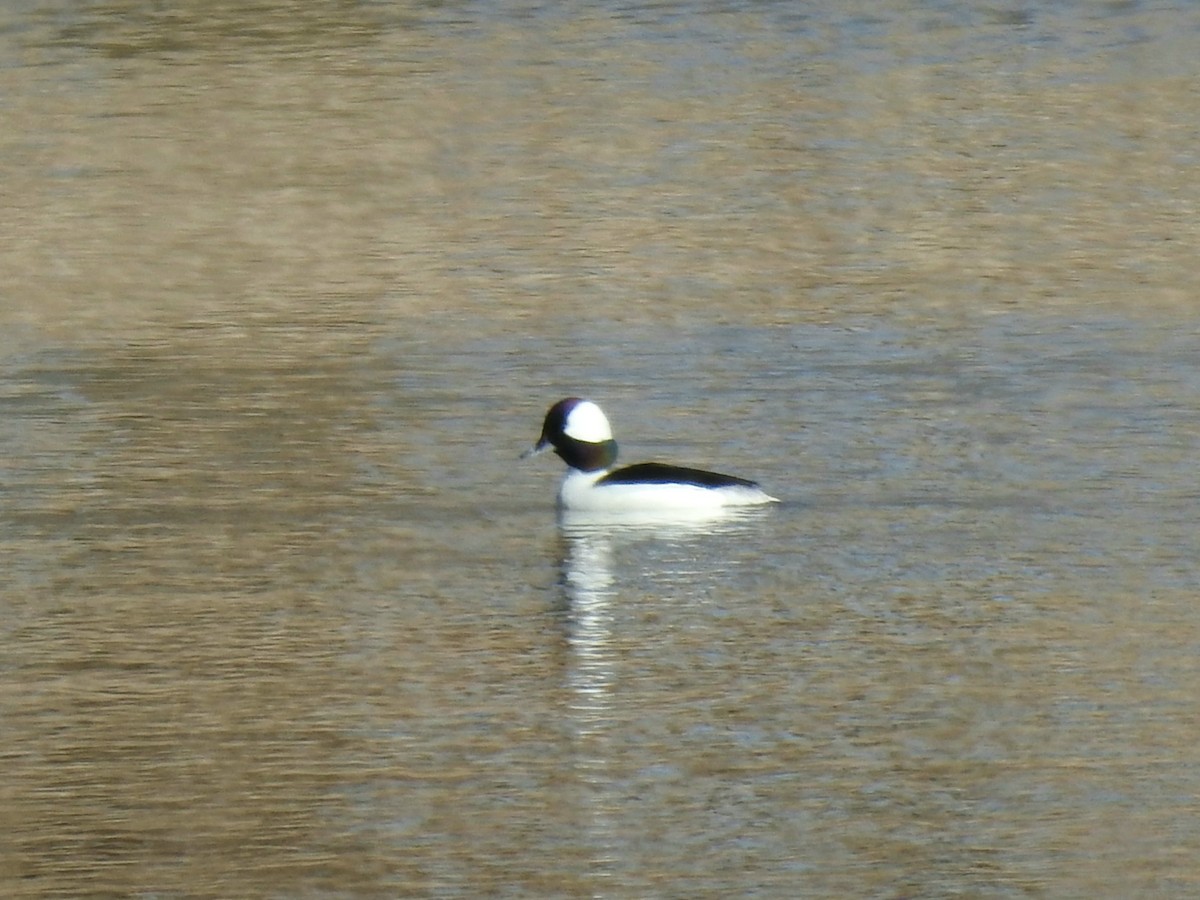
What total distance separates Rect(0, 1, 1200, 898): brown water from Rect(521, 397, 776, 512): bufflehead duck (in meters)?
0.15

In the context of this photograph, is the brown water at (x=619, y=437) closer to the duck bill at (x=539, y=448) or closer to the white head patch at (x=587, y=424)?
the duck bill at (x=539, y=448)

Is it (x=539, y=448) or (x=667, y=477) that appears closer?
(x=667, y=477)

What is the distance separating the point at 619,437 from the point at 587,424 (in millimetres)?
753

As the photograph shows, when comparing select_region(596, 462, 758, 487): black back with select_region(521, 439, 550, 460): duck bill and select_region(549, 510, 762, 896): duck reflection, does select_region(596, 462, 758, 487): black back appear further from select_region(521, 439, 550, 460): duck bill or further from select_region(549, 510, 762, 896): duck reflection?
select_region(521, 439, 550, 460): duck bill

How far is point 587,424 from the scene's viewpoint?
33.2ft

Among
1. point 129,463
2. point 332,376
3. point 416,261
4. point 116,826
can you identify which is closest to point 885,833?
point 116,826

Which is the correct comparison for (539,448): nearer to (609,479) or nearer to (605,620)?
(609,479)

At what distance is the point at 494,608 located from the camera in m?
8.47

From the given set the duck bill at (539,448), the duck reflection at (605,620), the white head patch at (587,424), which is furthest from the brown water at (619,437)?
the white head patch at (587,424)

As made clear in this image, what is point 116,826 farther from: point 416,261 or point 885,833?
point 416,261

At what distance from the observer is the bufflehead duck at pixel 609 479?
30.9 ft

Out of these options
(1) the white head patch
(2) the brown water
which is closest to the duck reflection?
(2) the brown water

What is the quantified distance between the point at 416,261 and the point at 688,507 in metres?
4.99

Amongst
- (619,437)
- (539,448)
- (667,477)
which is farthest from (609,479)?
(619,437)
